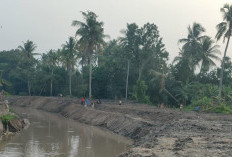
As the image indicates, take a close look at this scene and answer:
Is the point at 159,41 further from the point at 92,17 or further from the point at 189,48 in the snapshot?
the point at 92,17

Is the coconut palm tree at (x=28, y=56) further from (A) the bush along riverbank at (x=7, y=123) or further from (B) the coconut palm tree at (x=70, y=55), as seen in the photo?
(A) the bush along riverbank at (x=7, y=123)

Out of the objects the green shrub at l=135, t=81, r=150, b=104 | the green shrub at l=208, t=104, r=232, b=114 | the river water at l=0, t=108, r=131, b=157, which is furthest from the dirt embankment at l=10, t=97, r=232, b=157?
the green shrub at l=135, t=81, r=150, b=104

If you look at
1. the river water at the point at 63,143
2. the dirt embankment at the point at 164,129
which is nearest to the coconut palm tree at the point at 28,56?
the dirt embankment at the point at 164,129

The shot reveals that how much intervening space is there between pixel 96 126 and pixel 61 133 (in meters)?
6.05

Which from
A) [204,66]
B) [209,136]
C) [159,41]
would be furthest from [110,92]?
[209,136]

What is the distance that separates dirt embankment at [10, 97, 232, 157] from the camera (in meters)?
18.0

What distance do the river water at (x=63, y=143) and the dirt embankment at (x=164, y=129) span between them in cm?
191

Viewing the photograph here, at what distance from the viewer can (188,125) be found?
2778 centimetres

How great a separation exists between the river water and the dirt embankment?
191 centimetres

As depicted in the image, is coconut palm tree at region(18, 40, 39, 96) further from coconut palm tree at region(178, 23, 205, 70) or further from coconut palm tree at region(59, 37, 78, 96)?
coconut palm tree at region(178, 23, 205, 70)

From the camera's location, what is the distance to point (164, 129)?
90.4 feet

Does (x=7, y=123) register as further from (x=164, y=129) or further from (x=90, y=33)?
(x=90, y=33)

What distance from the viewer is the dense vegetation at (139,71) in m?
51.0

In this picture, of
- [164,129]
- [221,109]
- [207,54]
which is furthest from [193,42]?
[164,129]
